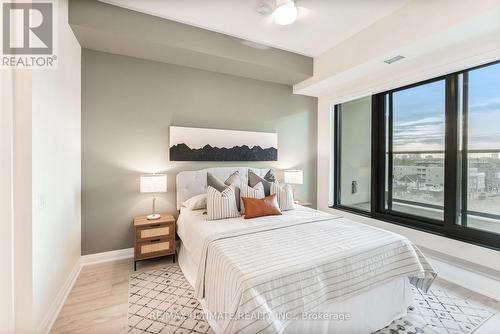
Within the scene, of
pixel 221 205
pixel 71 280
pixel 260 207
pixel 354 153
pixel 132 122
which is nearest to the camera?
pixel 71 280

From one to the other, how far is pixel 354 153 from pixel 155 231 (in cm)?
344

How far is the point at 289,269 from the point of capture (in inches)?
55.9

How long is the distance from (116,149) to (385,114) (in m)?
3.87

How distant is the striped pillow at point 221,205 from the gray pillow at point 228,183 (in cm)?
20

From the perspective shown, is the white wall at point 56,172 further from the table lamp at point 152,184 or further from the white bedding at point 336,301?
the white bedding at point 336,301

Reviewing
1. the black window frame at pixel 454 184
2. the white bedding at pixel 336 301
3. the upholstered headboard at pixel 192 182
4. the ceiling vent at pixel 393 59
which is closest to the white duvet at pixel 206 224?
the white bedding at pixel 336 301

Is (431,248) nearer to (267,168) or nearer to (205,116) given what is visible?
(267,168)

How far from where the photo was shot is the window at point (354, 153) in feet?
12.1

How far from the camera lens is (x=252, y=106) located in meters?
3.75

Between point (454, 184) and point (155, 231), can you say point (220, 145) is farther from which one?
point (454, 184)

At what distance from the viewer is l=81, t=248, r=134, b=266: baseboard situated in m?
2.75

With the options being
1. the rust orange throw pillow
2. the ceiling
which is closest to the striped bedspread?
the rust orange throw pillow

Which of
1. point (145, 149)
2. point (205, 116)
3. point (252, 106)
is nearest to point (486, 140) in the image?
point (252, 106)

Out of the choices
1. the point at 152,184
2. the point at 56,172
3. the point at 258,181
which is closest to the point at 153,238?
the point at 152,184
